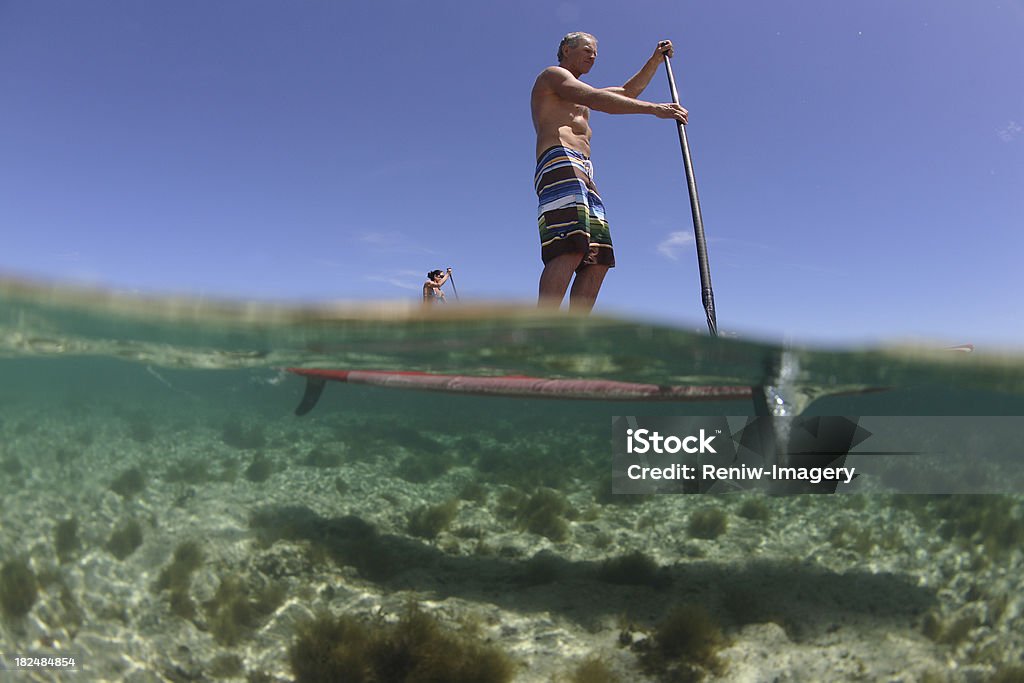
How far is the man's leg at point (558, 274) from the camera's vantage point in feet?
16.6

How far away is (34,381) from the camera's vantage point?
17328 millimetres

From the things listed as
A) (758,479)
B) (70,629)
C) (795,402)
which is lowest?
(70,629)

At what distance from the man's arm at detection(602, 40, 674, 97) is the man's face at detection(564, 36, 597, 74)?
0.42 m

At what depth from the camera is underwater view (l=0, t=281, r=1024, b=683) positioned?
14.8 ft

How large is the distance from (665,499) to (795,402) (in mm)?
3084

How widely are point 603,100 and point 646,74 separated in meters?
1.29

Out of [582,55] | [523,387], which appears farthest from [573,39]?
[523,387]

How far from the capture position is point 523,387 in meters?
8.73

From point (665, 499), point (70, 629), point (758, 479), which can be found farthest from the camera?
point (665, 499)

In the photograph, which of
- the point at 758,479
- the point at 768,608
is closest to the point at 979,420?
the point at 758,479

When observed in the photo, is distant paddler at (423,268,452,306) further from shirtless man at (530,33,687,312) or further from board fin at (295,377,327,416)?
shirtless man at (530,33,687,312)

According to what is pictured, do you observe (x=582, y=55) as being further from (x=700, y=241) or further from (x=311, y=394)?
(x=311, y=394)

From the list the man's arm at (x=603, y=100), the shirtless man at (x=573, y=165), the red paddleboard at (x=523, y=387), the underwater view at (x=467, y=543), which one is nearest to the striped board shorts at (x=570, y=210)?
the shirtless man at (x=573, y=165)

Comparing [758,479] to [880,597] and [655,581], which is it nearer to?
[880,597]
